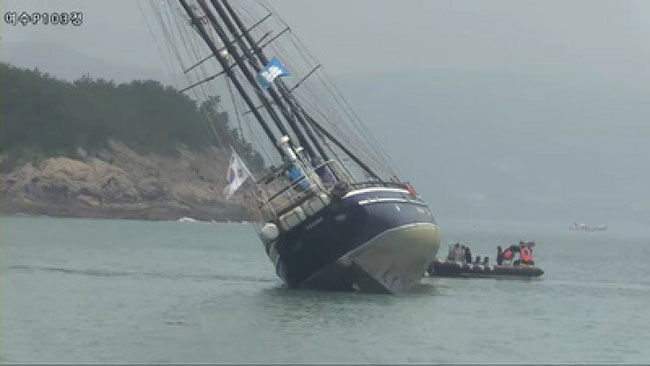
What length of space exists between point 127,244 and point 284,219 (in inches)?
2508

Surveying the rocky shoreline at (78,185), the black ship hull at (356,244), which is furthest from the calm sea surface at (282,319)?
the rocky shoreline at (78,185)

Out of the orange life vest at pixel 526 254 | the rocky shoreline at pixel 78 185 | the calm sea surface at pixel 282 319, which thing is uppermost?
the rocky shoreline at pixel 78 185

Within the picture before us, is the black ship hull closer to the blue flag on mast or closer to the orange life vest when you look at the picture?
the blue flag on mast

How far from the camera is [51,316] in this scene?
149 feet

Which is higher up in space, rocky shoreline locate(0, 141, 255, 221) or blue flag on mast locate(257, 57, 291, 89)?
rocky shoreline locate(0, 141, 255, 221)

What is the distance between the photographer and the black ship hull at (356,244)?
172 ft

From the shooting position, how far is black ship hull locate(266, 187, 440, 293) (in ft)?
172

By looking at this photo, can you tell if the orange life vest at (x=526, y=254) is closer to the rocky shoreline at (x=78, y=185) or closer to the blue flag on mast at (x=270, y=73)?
the blue flag on mast at (x=270, y=73)

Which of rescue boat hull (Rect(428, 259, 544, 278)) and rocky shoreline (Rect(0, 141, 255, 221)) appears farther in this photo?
rocky shoreline (Rect(0, 141, 255, 221))

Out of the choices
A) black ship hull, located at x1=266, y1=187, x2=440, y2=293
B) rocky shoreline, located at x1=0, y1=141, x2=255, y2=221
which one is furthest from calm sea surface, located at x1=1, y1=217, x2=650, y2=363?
rocky shoreline, located at x1=0, y1=141, x2=255, y2=221

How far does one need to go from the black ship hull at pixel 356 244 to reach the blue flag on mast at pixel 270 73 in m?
7.91

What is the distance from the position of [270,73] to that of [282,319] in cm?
1564

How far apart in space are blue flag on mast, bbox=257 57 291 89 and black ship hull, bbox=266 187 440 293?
26.0 ft

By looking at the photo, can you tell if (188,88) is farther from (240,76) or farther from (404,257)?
(404,257)
